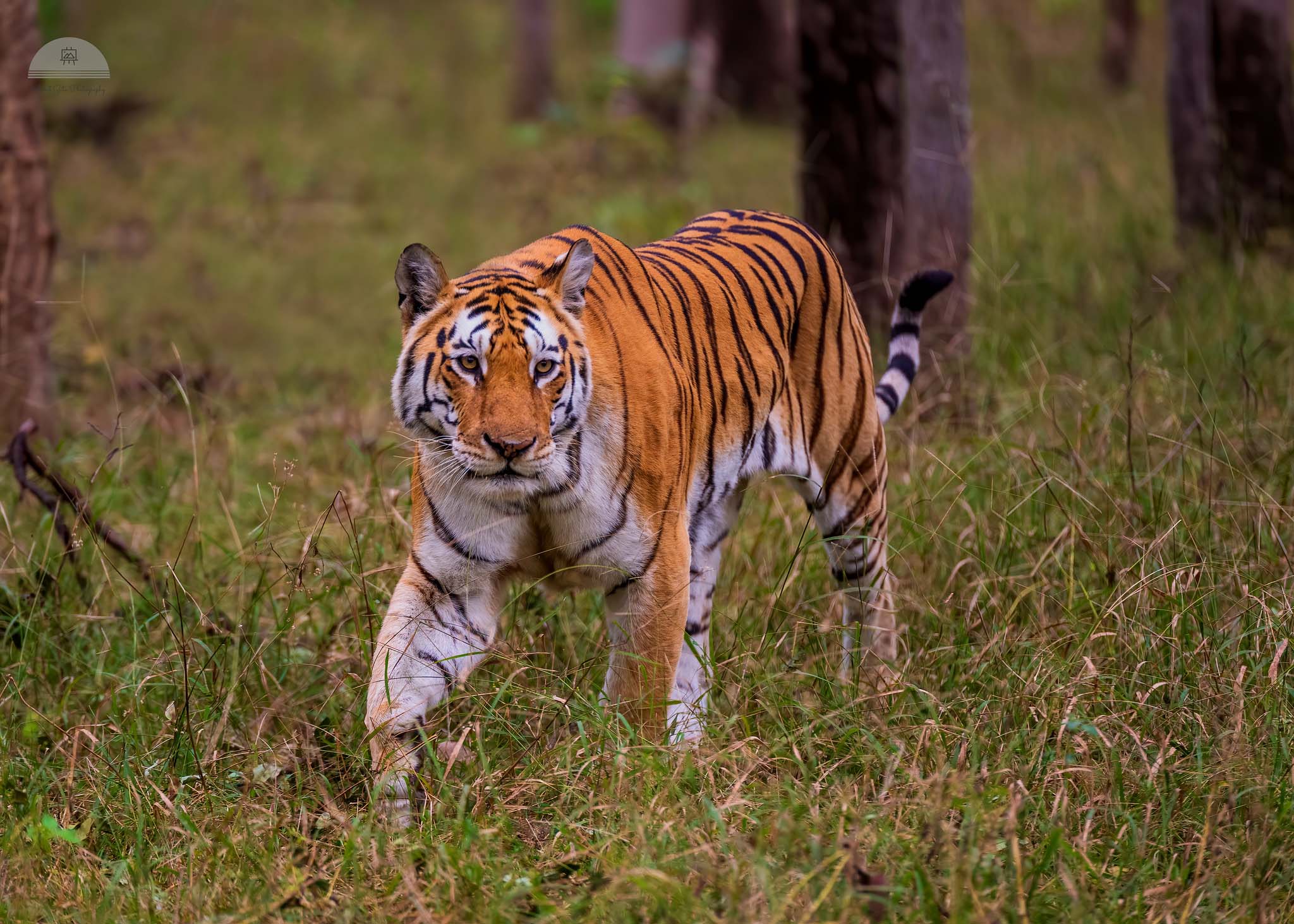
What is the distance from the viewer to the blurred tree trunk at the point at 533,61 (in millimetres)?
15812

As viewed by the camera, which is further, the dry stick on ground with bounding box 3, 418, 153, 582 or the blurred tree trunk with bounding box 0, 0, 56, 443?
the blurred tree trunk with bounding box 0, 0, 56, 443

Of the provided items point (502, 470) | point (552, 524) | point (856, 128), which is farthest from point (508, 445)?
point (856, 128)

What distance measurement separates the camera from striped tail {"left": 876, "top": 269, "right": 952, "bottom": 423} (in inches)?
157

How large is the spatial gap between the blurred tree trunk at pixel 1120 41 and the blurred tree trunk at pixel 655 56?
5308mm

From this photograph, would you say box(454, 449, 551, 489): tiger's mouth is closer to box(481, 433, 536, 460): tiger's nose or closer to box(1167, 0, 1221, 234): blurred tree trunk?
box(481, 433, 536, 460): tiger's nose

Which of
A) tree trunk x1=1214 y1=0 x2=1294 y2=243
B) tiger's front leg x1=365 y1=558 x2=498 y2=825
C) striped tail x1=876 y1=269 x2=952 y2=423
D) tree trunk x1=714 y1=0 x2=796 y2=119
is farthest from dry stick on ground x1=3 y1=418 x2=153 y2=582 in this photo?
→ tree trunk x1=714 y1=0 x2=796 y2=119

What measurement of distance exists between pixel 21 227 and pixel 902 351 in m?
3.18

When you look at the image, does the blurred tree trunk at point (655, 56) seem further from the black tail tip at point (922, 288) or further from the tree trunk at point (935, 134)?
the black tail tip at point (922, 288)

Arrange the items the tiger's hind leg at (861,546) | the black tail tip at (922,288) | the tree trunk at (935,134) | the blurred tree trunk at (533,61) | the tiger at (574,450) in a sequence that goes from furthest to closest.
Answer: the blurred tree trunk at (533,61)
the tree trunk at (935,134)
the black tail tip at (922,288)
the tiger's hind leg at (861,546)
the tiger at (574,450)

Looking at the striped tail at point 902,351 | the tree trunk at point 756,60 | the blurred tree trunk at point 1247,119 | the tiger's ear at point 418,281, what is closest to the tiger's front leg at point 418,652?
the tiger's ear at point 418,281

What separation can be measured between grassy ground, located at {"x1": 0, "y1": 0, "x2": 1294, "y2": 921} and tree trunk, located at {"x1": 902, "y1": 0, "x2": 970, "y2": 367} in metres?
0.43

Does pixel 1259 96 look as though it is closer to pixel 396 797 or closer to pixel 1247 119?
pixel 1247 119

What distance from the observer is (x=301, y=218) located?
39.2 ft

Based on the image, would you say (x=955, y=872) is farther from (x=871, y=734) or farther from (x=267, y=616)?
(x=267, y=616)
